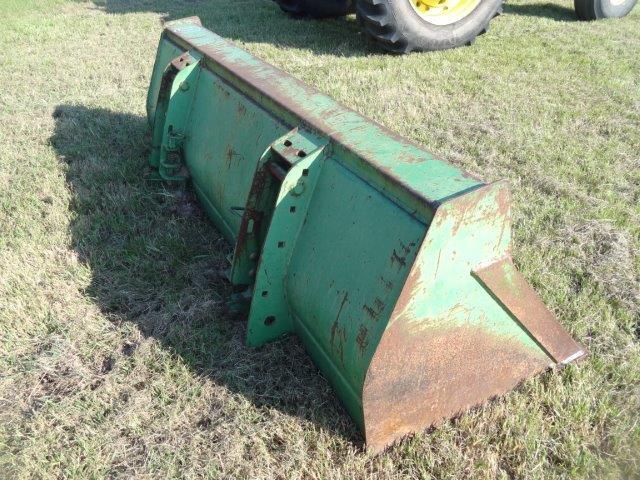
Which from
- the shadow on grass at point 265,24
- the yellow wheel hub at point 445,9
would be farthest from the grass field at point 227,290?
the shadow on grass at point 265,24

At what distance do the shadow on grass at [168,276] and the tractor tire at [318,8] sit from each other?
11.0 ft

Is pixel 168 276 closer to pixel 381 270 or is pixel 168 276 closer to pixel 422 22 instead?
pixel 381 270

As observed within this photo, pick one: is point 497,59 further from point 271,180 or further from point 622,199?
point 271,180

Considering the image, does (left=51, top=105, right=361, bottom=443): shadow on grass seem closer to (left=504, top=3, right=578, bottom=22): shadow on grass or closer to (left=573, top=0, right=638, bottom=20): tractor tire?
(left=504, top=3, right=578, bottom=22): shadow on grass

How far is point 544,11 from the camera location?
672 centimetres

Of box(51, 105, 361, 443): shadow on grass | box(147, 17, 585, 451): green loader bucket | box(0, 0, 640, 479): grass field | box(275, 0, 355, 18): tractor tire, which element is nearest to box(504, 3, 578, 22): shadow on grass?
box(0, 0, 640, 479): grass field

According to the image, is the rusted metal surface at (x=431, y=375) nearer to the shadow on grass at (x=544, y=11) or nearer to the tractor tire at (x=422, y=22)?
the tractor tire at (x=422, y=22)

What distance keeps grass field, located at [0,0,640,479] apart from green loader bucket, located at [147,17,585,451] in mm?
155

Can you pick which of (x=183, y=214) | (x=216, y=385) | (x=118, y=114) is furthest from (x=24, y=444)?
(x=118, y=114)

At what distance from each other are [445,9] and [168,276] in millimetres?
4141

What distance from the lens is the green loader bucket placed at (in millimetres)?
1426

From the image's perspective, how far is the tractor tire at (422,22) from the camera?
4633mm

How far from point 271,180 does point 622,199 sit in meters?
2.12

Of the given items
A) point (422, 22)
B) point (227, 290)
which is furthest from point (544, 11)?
point (227, 290)
